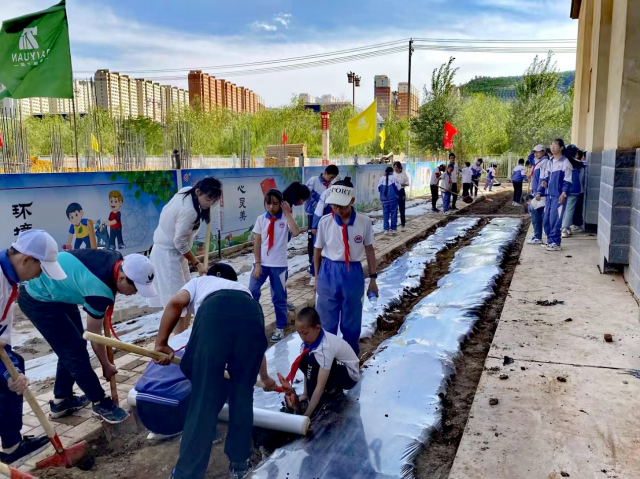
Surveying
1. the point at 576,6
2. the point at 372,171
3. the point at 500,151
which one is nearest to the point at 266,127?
the point at 500,151

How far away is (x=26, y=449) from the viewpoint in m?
3.26

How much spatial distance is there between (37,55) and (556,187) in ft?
25.4

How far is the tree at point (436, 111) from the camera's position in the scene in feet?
90.3

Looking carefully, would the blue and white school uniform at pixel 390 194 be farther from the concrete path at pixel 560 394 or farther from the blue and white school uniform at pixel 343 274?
the blue and white school uniform at pixel 343 274

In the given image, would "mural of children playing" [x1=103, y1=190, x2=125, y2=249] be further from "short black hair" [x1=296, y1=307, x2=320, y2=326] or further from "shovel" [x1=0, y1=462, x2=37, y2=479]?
"shovel" [x1=0, y1=462, x2=37, y2=479]

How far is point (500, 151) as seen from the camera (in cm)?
3966

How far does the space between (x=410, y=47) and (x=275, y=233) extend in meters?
31.5

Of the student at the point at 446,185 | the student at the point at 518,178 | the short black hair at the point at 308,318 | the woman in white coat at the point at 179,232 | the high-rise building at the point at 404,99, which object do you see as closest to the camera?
the short black hair at the point at 308,318

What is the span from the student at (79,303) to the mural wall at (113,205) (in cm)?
295

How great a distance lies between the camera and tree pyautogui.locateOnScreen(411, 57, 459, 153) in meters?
27.5

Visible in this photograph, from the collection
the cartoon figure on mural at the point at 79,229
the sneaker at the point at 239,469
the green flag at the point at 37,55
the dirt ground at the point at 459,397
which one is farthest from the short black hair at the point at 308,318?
the green flag at the point at 37,55

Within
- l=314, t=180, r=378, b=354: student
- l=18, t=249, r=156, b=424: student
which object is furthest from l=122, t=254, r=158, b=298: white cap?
l=314, t=180, r=378, b=354: student

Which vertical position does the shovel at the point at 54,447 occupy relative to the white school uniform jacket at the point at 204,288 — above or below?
below

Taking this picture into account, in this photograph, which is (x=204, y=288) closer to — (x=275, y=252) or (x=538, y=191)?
(x=275, y=252)
